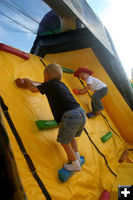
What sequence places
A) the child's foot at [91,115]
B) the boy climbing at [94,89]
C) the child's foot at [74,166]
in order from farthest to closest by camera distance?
the boy climbing at [94,89]
the child's foot at [91,115]
the child's foot at [74,166]

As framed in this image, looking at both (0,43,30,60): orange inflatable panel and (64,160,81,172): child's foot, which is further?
(0,43,30,60): orange inflatable panel

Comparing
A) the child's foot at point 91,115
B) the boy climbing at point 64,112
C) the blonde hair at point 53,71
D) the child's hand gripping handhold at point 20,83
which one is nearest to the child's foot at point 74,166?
the boy climbing at point 64,112

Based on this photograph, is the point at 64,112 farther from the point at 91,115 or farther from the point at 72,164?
the point at 91,115

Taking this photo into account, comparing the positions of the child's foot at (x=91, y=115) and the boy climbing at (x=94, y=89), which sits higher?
the boy climbing at (x=94, y=89)

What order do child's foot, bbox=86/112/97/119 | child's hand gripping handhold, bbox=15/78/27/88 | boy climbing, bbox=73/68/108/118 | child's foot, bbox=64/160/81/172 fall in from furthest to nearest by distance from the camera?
boy climbing, bbox=73/68/108/118 → child's foot, bbox=86/112/97/119 → child's hand gripping handhold, bbox=15/78/27/88 → child's foot, bbox=64/160/81/172

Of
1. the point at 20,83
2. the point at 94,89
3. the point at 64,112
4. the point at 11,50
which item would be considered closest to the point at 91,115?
the point at 94,89

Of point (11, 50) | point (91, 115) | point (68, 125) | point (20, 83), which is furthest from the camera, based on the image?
point (91, 115)

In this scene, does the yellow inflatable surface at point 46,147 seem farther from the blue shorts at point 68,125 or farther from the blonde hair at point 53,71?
the blonde hair at point 53,71

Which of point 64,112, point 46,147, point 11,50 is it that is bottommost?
point 46,147

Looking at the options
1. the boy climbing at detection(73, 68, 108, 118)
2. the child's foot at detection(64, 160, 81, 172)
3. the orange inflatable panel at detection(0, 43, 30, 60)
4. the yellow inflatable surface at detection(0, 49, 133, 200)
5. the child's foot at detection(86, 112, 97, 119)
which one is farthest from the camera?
the boy climbing at detection(73, 68, 108, 118)

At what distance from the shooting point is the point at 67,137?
1207 mm

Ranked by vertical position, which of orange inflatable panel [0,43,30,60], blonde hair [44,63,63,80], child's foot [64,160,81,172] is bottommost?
child's foot [64,160,81,172]

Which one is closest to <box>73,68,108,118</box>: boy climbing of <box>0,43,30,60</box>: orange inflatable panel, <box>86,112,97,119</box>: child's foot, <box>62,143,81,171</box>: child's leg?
<box>86,112,97,119</box>: child's foot

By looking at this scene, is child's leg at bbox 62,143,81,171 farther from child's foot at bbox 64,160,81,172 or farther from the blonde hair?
the blonde hair
